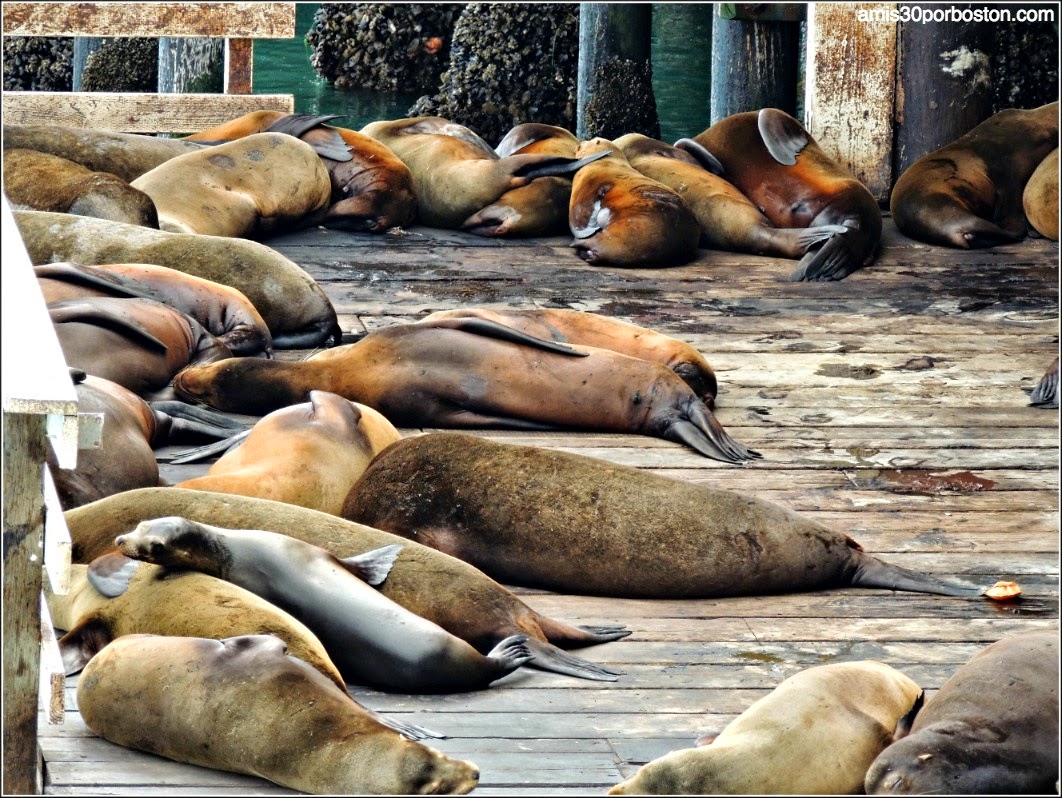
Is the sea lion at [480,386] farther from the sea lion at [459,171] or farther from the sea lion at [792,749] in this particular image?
the sea lion at [459,171]

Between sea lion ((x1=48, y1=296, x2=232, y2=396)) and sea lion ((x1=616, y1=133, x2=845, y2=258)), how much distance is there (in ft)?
11.0

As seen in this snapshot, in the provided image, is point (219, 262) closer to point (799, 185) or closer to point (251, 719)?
point (799, 185)

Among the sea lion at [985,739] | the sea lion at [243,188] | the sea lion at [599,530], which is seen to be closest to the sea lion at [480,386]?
the sea lion at [599,530]

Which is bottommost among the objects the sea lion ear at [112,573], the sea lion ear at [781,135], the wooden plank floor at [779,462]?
the wooden plank floor at [779,462]

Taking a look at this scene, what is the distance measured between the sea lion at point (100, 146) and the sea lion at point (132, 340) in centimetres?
239

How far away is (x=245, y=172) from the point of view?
28.6 ft

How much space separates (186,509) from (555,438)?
1988mm

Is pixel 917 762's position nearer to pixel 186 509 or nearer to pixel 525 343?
pixel 186 509

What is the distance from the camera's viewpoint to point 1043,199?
350 inches

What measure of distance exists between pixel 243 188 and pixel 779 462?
370 cm

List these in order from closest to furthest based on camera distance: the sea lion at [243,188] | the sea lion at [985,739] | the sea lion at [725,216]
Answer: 1. the sea lion at [985,739]
2. the sea lion at [243,188]
3. the sea lion at [725,216]

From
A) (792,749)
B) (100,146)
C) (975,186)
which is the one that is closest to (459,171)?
(100,146)

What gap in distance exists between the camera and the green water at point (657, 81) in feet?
83.5

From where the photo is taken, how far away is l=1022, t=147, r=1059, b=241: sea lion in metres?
8.77
